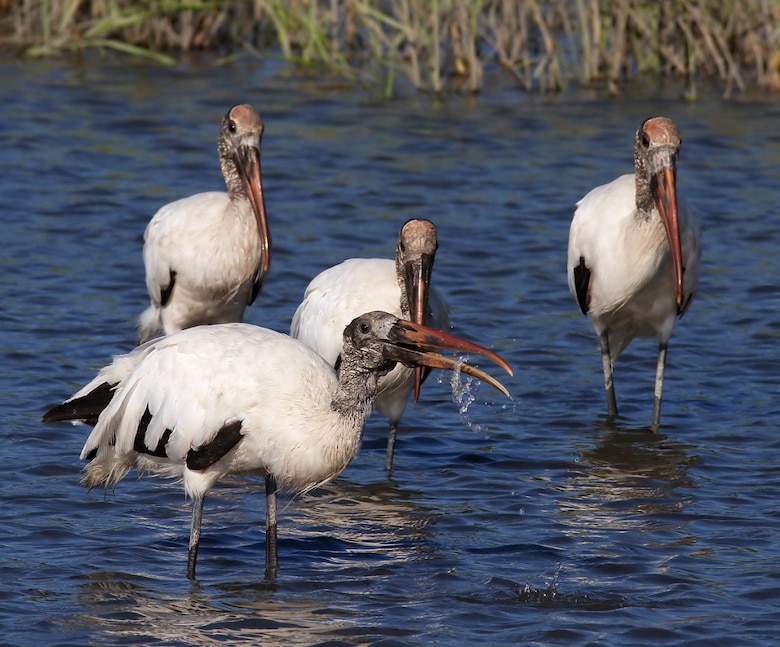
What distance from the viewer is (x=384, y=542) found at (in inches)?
272

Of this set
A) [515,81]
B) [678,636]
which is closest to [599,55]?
[515,81]

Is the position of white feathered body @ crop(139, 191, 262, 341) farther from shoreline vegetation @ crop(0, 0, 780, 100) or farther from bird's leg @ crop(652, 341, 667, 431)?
shoreline vegetation @ crop(0, 0, 780, 100)

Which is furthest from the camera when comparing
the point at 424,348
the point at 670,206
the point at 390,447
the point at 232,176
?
the point at 232,176

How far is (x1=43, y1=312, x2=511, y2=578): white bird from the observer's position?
5895mm

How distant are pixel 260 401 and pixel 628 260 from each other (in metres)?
3.19

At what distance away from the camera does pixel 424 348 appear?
231 inches

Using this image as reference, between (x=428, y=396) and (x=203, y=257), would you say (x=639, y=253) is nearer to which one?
(x=428, y=396)

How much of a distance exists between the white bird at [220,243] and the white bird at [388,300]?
2.31ft

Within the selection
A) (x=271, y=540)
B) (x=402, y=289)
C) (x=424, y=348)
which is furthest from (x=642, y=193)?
(x=271, y=540)

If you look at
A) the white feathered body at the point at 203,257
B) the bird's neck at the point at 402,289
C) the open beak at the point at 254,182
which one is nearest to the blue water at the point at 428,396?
the white feathered body at the point at 203,257

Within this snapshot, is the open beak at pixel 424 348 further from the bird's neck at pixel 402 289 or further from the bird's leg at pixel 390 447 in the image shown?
the bird's leg at pixel 390 447

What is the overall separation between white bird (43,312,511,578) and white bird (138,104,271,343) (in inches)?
88.0

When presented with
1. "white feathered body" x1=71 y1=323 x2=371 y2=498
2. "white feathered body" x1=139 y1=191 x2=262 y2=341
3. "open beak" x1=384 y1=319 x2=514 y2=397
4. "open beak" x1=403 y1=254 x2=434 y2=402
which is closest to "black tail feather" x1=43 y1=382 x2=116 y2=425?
"white feathered body" x1=71 y1=323 x2=371 y2=498

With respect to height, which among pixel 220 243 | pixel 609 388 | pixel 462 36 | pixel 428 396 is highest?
pixel 462 36
